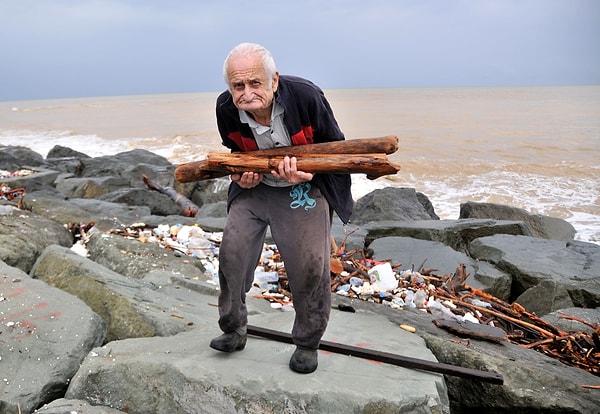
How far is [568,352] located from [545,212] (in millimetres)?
9721

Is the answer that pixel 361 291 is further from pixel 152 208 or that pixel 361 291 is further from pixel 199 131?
pixel 199 131

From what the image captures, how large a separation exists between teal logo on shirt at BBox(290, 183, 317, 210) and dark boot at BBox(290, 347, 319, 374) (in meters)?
0.80

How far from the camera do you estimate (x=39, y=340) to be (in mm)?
3168

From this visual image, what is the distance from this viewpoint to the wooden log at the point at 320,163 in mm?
2656

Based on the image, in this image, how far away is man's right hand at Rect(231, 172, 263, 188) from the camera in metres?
2.81

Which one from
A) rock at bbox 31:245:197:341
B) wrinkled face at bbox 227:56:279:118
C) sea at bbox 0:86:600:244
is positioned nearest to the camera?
wrinkled face at bbox 227:56:279:118

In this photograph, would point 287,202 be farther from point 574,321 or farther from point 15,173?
point 15,173

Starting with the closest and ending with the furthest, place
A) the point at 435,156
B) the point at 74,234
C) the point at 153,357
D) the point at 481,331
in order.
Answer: the point at 153,357 < the point at 481,331 < the point at 74,234 < the point at 435,156

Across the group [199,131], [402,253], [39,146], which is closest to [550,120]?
[199,131]

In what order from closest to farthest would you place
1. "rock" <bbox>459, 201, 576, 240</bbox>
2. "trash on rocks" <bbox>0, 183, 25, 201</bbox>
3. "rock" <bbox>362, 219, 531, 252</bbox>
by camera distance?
"rock" <bbox>362, 219, 531, 252</bbox> → "trash on rocks" <bbox>0, 183, 25, 201</bbox> → "rock" <bbox>459, 201, 576, 240</bbox>

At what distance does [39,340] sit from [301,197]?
1.78m

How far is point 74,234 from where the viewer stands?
639 cm

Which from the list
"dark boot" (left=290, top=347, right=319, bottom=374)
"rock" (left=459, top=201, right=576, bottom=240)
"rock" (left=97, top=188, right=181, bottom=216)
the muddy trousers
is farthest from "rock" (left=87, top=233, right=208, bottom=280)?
"rock" (left=459, top=201, right=576, bottom=240)

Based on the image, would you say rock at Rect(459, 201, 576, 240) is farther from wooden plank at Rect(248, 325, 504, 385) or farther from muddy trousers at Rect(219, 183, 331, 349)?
muddy trousers at Rect(219, 183, 331, 349)
